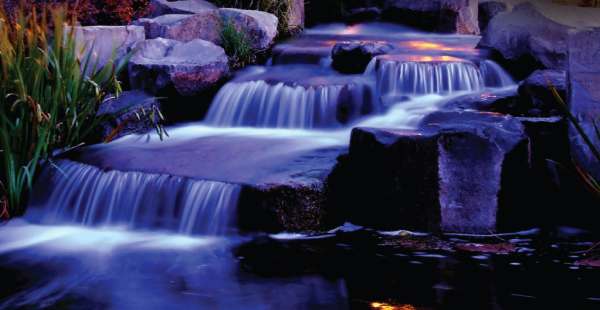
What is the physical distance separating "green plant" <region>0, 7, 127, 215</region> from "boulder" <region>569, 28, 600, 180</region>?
3391 mm

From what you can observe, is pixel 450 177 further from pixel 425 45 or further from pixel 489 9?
pixel 489 9

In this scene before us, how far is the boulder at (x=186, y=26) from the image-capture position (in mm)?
8234

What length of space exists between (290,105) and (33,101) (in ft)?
8.60

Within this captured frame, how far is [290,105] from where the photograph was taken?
6.86 m

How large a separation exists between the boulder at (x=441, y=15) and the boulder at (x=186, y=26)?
4307mm

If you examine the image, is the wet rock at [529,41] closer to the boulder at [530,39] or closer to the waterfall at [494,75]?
the boulder at [530,39]

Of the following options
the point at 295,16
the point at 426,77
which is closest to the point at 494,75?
the point at 426,77

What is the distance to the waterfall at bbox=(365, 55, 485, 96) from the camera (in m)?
6.95

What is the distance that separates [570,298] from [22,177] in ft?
12.3

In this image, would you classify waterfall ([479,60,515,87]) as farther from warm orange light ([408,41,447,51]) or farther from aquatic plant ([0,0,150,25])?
aquatic plant ([0,0,150,25])

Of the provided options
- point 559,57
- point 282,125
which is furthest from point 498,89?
point 282,125

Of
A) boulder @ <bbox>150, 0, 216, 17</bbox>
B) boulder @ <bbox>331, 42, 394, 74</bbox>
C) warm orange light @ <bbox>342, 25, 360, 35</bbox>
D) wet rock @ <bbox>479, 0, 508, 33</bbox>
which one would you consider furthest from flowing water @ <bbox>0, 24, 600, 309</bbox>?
warm orange light @ <bbox>342, 25, 360, 35</bbox>

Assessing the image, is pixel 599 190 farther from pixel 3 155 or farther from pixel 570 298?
pixel 3 155

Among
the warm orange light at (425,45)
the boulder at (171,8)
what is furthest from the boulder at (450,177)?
the boulder at (171,8)
